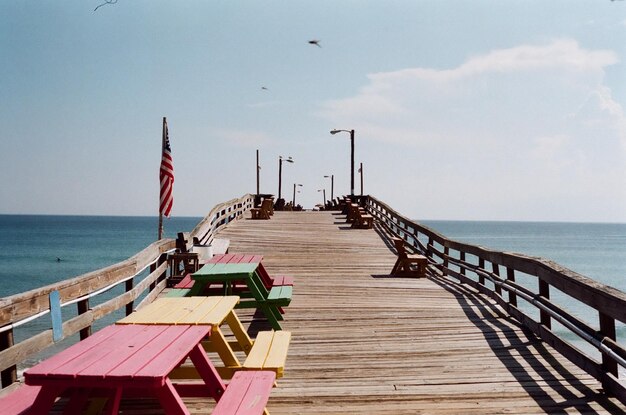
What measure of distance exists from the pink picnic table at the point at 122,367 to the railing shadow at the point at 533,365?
287cm

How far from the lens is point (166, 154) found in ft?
37.7

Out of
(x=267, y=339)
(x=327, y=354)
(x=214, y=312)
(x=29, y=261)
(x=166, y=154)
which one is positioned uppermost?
(x=166, y=154)

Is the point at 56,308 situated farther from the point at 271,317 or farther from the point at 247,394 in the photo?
the point at 271,317

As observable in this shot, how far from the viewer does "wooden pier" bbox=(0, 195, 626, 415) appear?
14.6 feet

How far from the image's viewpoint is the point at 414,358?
5863 millimetres

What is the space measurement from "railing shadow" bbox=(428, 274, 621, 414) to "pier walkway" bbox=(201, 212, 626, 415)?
0.03 ft

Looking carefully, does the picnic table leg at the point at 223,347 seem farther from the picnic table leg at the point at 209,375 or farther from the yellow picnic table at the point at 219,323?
the picnic table leg at the point at 209,375

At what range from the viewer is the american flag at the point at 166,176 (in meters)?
11.1

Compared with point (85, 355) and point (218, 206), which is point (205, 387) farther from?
point (218, 206)

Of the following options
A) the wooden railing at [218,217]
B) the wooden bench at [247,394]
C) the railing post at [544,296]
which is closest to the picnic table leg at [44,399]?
the wooden bench at [247,394]

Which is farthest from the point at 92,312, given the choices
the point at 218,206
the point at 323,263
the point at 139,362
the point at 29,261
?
the point at 29,261

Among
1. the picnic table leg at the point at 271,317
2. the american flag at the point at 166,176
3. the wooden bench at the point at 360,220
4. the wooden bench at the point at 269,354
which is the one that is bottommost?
the picnic table leg at the point at 271,317

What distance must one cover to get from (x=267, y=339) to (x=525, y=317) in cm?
390

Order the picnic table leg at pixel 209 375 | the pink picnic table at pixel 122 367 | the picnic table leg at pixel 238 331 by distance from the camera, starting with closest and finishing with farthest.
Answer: the pink picnic table at pixel 122 367 → the picnic table leg at pixel 209 375 → the picnic table leg at pixel 238 331
